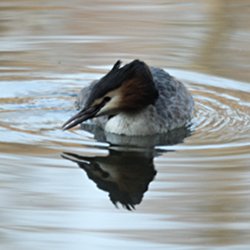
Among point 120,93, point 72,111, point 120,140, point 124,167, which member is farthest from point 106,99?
point 72,111

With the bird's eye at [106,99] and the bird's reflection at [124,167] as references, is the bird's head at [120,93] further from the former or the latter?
the bird's reflection at [124,167]

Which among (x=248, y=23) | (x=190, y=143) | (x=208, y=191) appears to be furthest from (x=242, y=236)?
(x=248, y=23)

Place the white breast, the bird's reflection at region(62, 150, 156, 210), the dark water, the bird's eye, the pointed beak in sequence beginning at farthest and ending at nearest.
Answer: the white breast → the bird's eye → the pointed beak → the bird's reflection at region(62, 150, 156, 210) → the dark water

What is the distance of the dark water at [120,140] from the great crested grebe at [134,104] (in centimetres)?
20

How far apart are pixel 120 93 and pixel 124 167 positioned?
4.11 ft

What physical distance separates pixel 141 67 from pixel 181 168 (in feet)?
5.44

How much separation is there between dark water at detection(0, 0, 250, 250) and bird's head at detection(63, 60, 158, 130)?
0.29 meters

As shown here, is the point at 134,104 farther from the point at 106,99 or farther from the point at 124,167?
the point at 124,167

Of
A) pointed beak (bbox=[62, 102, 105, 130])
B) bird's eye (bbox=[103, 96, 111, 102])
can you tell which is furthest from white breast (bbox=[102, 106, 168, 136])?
pointed beak (bbox=[62, 102, 105, 130])

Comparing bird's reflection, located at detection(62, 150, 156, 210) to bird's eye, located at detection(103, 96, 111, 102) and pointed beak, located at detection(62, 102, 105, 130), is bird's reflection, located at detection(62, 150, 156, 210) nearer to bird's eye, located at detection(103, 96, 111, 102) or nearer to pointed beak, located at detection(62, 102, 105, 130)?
pointed beak, located at detection(62, 102, 105, 130)

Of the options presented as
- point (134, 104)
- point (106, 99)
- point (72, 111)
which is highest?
point (106, 99)

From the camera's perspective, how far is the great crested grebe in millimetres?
10164

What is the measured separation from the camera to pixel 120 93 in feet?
34.2

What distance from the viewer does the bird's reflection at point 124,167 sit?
869cm
